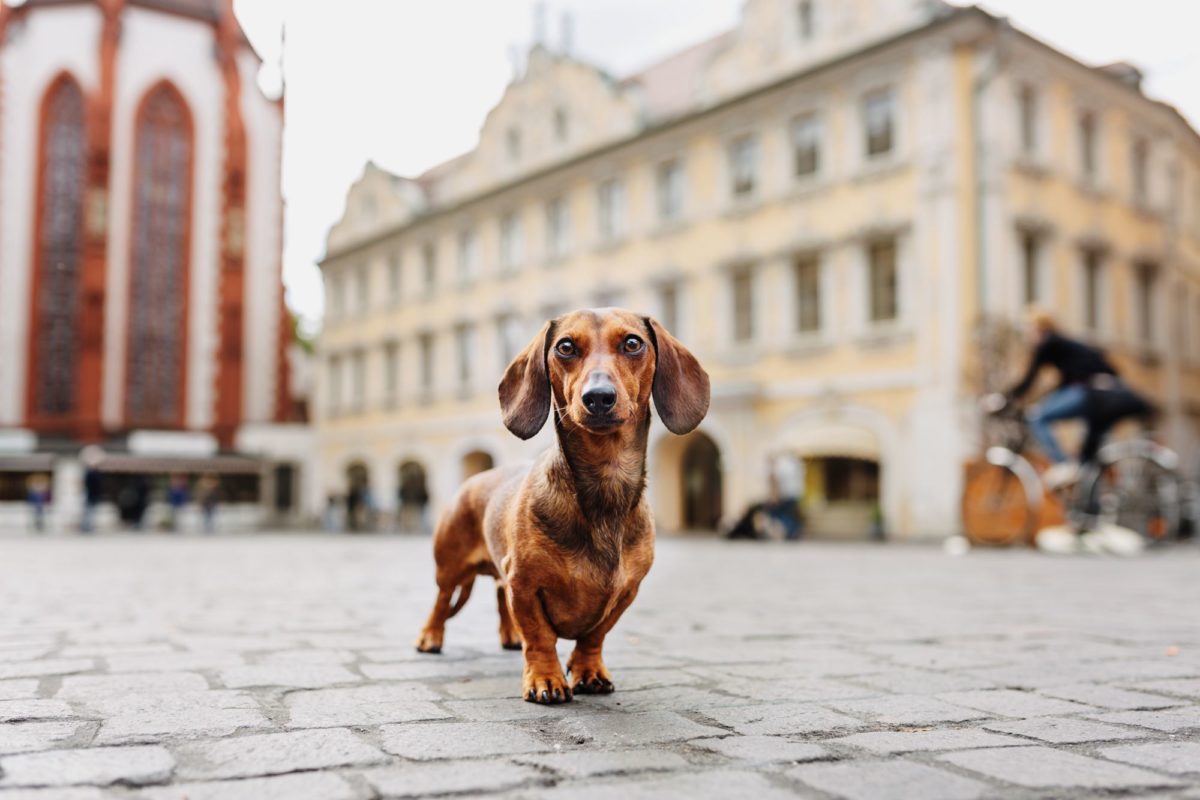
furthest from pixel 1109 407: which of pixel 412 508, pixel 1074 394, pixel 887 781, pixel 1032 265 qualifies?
pixel 412 508

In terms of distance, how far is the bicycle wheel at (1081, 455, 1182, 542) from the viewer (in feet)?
36.4

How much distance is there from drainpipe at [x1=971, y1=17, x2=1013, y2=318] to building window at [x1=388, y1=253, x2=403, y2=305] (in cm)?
1897

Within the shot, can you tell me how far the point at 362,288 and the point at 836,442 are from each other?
65.1 feet

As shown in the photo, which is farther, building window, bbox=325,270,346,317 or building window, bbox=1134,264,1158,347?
building window, bbox=325,270,346,317

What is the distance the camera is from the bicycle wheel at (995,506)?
1162cm

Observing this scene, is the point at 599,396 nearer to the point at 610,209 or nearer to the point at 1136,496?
the point at 1136,496

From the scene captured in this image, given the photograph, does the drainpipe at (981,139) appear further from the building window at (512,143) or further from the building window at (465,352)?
the building window at (465,352)

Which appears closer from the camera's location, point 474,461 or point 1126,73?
point 1126,73

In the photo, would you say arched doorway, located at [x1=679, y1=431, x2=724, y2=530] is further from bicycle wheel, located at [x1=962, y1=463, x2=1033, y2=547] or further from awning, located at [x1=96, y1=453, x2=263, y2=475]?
awning, located at [x1=96, y1=453, x2=263, y2=475]

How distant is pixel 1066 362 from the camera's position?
10766mm

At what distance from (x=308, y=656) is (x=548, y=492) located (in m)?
1.46

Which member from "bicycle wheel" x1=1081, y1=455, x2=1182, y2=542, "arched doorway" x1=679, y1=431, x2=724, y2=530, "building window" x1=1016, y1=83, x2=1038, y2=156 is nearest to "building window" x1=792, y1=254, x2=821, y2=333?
"arched doorway" x1=679, y1=431, x2=724, y2=530

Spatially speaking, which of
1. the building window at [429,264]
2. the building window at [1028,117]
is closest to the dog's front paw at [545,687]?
the building window at [1028,117]

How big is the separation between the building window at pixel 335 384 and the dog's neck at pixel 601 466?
35420 millimetres
